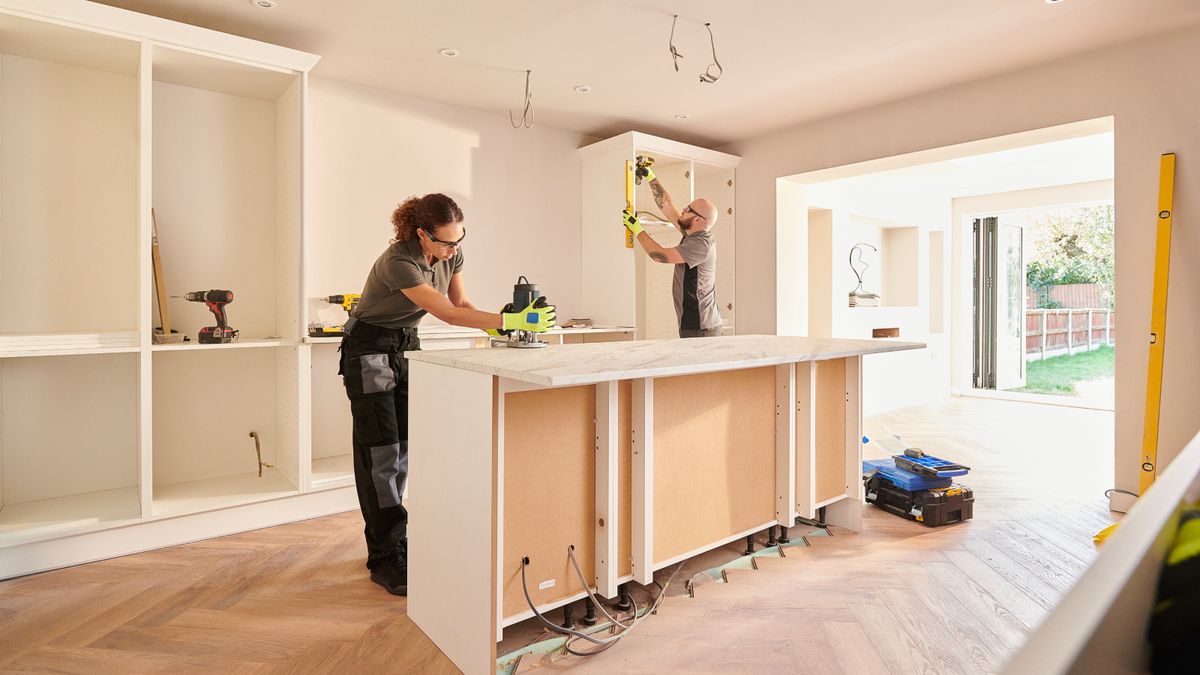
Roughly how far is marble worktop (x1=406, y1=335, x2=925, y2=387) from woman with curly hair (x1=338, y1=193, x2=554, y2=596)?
34cm

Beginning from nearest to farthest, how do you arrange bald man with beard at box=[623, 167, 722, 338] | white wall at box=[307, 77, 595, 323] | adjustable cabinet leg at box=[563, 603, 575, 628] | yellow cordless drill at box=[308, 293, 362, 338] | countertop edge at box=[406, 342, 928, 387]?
countertop edge at box=[406, 342, 928, 387]
adjustable cabinet leg at box=[563, 603, 575, 628]
yellow cordless drill at box=[308, 293, 362, 338]
bald man with beard at box=[623, 167, 722, 338]
white wall at box=[307, 77, 595, 323]

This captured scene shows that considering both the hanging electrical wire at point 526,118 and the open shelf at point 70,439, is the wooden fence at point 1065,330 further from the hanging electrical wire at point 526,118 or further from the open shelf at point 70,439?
the open shelf at point 70,439

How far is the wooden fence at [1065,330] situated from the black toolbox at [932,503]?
19.2 ft

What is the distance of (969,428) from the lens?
5.44 m

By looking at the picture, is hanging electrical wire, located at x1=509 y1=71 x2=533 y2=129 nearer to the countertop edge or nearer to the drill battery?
the drill battery

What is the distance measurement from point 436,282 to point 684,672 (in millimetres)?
1731

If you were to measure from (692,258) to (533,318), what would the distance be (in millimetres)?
1760

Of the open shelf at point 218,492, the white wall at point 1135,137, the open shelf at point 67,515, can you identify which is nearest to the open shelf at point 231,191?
the open shelf at point 218,492

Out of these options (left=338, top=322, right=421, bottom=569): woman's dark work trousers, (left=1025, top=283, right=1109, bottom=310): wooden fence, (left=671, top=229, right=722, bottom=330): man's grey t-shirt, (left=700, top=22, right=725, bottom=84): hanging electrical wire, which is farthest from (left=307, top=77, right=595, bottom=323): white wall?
(left=1025, top=283, right=1109, bottom=310): wooden fence

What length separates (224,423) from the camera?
3.49 m

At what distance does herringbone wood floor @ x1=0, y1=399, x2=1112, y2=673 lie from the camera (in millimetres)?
1947

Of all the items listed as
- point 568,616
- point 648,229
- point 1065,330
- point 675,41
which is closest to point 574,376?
point 568,616

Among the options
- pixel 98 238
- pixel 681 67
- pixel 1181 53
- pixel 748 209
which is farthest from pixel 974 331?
pixel 98 238

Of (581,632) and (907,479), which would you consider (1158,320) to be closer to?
(907,479)
